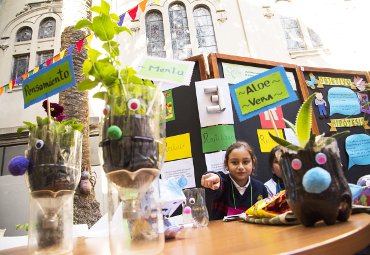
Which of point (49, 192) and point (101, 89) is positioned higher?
point (101, 89)

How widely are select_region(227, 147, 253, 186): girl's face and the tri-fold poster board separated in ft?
0.82

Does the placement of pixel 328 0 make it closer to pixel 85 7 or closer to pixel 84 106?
pixel 85 7

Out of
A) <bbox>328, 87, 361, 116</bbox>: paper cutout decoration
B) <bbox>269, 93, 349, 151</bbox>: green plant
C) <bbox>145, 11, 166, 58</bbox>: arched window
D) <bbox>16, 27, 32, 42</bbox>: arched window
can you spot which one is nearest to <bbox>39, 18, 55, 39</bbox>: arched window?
<bbox>16, 27, 32, 42</bbox>: arched window

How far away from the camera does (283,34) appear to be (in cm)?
560

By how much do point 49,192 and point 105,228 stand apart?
431mm

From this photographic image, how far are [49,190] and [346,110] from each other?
2.33m

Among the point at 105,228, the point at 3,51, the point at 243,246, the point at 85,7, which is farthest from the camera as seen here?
the point at 3,51

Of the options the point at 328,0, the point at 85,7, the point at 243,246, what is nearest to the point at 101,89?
the point at 243,246

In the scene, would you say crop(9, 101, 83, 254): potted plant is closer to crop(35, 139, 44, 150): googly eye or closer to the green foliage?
crop(35, 139, 44, 150): googly eye

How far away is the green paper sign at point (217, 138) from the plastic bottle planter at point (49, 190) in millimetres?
1329

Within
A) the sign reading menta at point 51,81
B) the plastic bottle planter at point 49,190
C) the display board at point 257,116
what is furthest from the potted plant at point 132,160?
the display board at point 257,116

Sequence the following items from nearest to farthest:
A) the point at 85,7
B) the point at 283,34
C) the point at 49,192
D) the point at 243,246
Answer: the point at 243,246, the point at 49,192, the point at 85,7, the point at 283,34

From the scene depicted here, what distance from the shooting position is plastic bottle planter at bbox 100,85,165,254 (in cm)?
48

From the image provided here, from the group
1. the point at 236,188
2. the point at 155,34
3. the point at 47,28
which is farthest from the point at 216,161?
the point at 47,28
